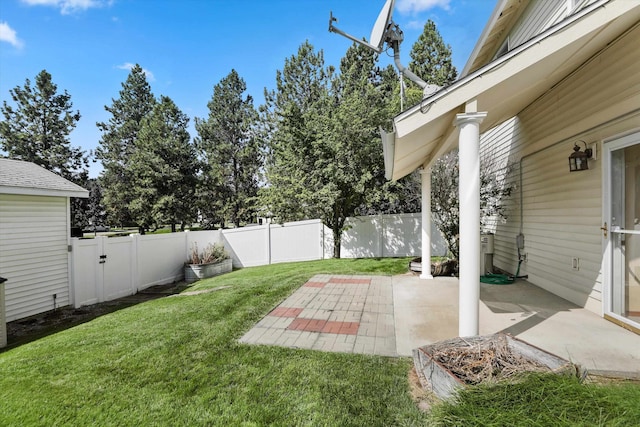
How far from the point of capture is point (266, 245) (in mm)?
11852

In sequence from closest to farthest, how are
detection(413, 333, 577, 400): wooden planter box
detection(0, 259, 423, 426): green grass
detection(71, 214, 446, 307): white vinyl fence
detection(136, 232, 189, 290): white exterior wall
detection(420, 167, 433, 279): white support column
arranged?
detection(413, 333, 577, 400): wooden planter box
detection(0, 259, 423, 426): green grass
detection(420, 167, 433, 279): white support column
detection(71, 214, 446, 307): white vinyl fence
detection(136, 232, 189, 290): white exterior wall

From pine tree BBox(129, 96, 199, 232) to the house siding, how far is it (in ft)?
64.5

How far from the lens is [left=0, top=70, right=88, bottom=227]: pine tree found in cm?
1895

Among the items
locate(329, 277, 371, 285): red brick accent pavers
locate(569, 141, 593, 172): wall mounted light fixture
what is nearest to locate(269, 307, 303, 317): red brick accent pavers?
locate(329, 277, 371, 285): red brick accent pavers

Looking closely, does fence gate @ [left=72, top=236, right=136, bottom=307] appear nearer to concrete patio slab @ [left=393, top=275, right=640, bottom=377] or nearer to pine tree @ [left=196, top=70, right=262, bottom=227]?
concrete patio slab @ [left=393, top=275, right=640, bottom=377]

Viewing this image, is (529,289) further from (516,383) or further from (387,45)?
(387,45)

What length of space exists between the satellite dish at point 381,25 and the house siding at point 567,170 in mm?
2940

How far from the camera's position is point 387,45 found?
17.3ft

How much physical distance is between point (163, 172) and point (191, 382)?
1965 cm

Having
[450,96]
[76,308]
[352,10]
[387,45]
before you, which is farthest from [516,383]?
[352,10]

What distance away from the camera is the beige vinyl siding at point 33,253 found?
5.84 meters

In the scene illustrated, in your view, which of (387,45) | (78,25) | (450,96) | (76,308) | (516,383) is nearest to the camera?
(516,383)

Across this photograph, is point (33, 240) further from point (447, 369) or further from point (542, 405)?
point (542, 405)

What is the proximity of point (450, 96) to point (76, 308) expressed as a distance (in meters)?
8.70
